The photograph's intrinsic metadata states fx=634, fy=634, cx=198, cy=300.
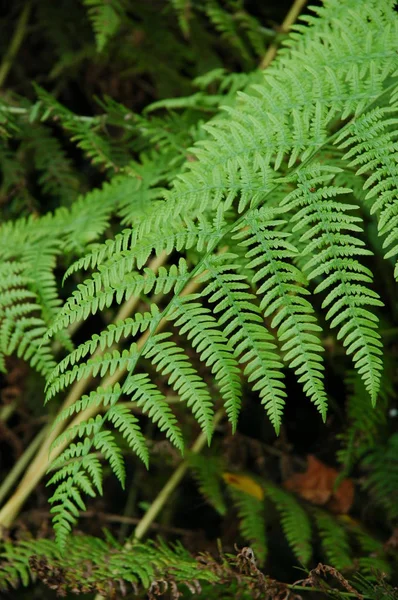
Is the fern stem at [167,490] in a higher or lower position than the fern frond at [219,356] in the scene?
lower

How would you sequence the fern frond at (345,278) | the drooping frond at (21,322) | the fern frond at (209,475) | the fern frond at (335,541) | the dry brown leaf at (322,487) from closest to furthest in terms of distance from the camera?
the fern frond at (345,278) → the drooping frond at (21,322) → the fern frond at (335,541) → the fern frond at (209,475) → the dry brown leaf at (322,487)

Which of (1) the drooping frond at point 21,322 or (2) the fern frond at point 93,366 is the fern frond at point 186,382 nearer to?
(2) the fern frond at point 93,366

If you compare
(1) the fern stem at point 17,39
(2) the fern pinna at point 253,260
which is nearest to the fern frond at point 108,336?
(2) the fern pinna at point 253,260

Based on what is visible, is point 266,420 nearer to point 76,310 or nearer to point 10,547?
point 10,547

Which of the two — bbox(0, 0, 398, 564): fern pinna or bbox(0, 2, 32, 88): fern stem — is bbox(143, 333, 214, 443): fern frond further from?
bbox(0, 2, 32, 88): fern stem

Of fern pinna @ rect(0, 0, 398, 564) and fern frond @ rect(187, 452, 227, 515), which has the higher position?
fern pinna @ rect(0, 0, 398, 564)

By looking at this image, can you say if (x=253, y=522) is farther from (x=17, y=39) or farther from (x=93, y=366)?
(x=17, y=39)

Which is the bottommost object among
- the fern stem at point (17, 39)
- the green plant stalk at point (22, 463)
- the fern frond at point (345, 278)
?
the green plant stalk at point (22, 463)

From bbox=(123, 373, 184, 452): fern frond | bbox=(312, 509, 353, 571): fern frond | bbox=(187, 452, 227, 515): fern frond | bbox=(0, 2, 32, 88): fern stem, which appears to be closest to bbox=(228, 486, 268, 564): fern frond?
bbox=(187, 452, 227, 515): fern frond

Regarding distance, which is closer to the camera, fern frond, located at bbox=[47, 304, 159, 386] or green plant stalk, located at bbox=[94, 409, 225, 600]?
fern frond, located at bbox=[47, 304, 159, 386]

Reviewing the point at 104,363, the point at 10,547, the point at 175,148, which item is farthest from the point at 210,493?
the point at 175,148
